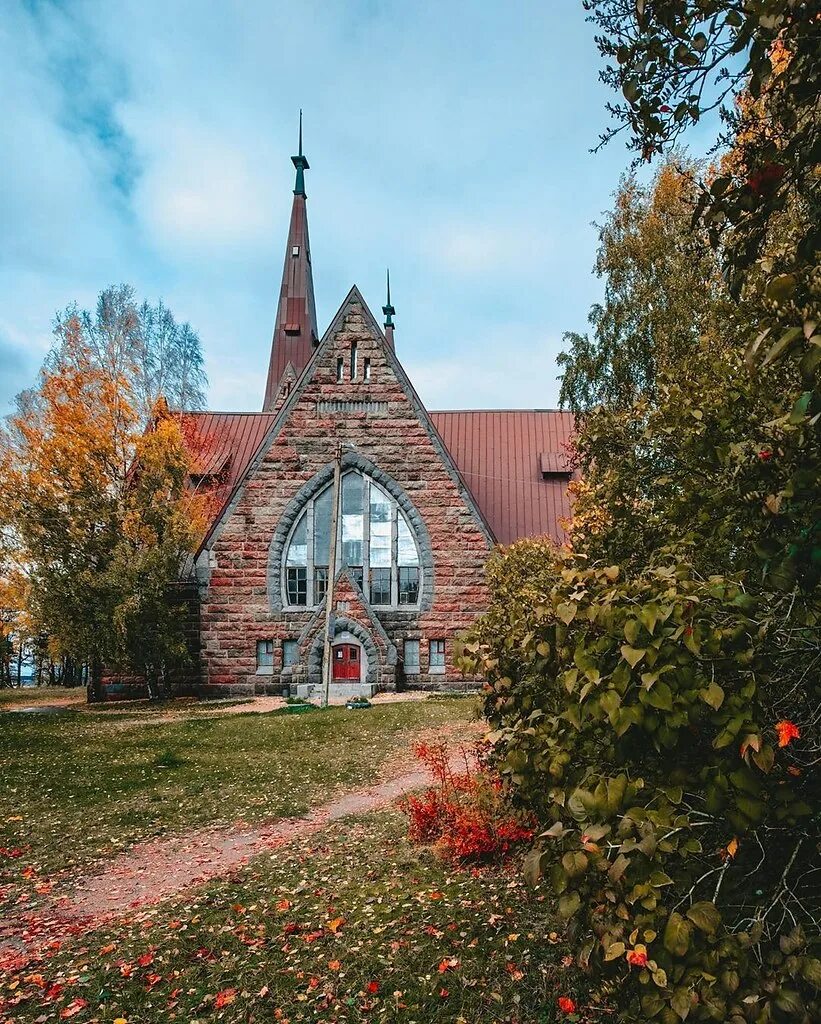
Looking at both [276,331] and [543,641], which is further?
[276,331]

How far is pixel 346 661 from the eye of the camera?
2109 cm

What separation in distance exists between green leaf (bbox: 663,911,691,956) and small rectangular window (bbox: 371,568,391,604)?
20.2 m

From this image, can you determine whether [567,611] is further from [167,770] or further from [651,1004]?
[167,770]

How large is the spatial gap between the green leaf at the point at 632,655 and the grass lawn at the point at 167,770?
7247mm

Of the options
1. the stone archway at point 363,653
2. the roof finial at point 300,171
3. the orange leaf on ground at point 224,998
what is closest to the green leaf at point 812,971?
the orange leaf on ground at point 224,998

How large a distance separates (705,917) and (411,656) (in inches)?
791

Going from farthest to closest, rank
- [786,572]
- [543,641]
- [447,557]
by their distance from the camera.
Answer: [447,557] < [543,641] < [786,572]

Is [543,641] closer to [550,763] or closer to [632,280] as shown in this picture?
[550,763]

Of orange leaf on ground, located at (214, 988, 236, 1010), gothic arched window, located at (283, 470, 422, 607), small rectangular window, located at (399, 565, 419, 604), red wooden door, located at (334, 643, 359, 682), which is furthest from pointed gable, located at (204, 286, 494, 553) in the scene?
orange leaf on ground, located at (214, 988, 236, 1010)

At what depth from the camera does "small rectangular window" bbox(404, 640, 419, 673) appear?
2198cm

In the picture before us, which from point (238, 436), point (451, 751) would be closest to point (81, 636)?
point (238, 436)

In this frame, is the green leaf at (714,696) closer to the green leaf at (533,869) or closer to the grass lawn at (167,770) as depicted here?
the green leaf at (533,869)

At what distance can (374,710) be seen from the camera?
57.1 ft

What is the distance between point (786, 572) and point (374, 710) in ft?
52.2
